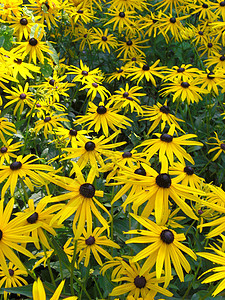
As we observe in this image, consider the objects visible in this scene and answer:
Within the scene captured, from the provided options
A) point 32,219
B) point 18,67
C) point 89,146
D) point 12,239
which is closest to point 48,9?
point 18,67

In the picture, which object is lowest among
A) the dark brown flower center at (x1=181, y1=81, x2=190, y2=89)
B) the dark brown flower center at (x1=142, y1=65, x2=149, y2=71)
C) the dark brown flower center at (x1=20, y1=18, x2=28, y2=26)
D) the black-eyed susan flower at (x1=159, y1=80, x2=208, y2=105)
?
the dark brown flower center at (x1=142, y1=65, x2=149, y2=71)

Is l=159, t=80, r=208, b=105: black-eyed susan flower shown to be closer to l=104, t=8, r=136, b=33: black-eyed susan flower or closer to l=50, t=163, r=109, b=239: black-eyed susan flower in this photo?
l=104, t=8, r=136, b=33: black-eyed susan flower

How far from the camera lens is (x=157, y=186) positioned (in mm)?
1113

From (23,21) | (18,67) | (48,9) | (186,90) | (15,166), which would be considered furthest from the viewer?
(48,9)

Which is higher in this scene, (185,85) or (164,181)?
(164,181)

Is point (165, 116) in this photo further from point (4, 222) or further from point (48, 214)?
point (4, 222)

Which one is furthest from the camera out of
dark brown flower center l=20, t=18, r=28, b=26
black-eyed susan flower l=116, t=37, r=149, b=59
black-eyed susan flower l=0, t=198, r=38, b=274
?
black-eyed susan flower l=116, t=37, r=149, b=59

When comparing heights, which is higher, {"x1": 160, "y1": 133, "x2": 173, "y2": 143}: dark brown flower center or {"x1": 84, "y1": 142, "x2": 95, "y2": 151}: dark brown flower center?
{"x1": 160, "y1": 133, "x2": 173, "y2": 143}: dark brown flower center

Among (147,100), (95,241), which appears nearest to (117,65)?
(147,100)

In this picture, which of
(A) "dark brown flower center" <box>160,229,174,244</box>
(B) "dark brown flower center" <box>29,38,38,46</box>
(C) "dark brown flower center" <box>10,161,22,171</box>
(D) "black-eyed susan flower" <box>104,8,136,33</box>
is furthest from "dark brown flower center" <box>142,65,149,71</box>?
(A) "dark brown flower center" <box>160,229,174,244</box>

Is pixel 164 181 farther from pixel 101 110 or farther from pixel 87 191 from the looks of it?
pixel 101 110

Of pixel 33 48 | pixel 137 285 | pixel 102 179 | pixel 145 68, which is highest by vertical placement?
pixel 33 48

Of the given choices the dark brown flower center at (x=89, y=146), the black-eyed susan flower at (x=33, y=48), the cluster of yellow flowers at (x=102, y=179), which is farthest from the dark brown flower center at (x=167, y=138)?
the black-eyed susan flower at (x=33, y=48)

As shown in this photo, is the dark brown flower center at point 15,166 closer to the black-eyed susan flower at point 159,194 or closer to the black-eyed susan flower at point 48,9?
the black-eyed susan flower at point 159,194
